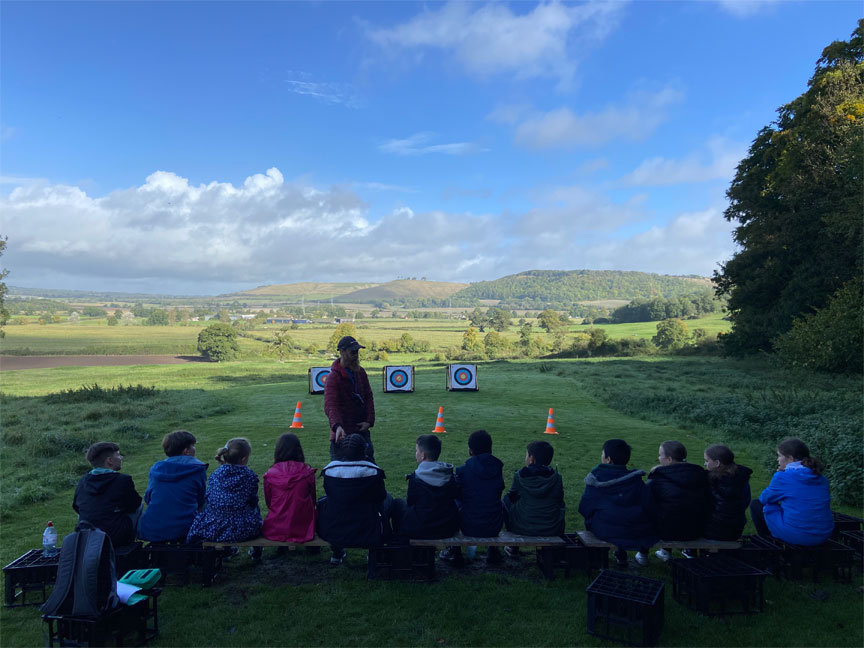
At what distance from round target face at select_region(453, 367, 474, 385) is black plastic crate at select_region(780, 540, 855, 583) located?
52.3ft

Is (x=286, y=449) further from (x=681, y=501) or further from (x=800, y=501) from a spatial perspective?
(x=800, y=501)

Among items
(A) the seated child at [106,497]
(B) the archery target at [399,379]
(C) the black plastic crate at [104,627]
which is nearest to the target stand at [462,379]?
(B) the archery target at [399,379]

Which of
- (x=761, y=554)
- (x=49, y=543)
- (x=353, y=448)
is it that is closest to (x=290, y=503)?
(x=353, y=448)

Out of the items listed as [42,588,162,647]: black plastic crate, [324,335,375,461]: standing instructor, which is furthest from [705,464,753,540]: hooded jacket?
[42,588,162,647]: black plastic crate

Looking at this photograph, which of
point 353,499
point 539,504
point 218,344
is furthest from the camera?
point 218,344

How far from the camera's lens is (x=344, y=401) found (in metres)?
6.57

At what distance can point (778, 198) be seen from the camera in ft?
85.2

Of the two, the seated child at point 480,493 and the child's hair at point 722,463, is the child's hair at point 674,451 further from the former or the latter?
the seated child at point 480,493

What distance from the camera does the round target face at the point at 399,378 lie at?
20.8 m

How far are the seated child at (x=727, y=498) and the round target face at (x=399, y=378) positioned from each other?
15914 millimetres

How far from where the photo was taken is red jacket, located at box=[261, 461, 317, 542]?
17.1 ft

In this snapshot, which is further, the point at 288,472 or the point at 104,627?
the point at 288,472

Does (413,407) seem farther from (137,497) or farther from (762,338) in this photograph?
(762,338)

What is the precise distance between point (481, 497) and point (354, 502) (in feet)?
4.26
